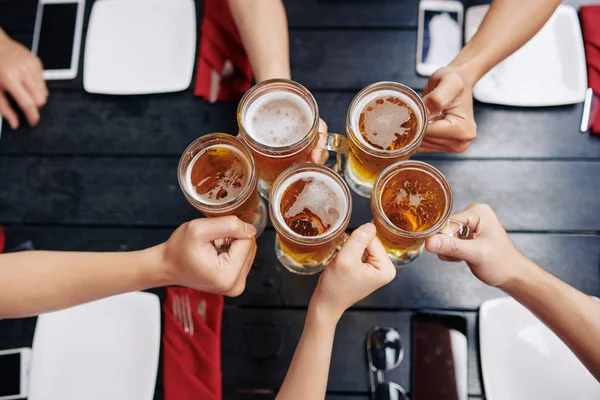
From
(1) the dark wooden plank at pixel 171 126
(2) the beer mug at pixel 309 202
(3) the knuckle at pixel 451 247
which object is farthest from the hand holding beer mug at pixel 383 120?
(1) the dark wooden plank at pixel 171 126

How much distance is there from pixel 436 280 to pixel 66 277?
1106mm

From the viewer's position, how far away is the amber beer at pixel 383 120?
1051 mm

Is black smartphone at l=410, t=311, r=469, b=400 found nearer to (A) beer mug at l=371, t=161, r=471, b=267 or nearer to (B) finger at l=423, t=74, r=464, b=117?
(A) beer mug at l=371, t=161, r=471, b=267

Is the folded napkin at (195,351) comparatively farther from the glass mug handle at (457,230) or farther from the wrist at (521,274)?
the wrist at (521,274)

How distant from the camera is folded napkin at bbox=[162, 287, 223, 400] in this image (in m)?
1.27

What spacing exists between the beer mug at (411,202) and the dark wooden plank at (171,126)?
481 millimetres

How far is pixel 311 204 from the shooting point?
3.48 ft

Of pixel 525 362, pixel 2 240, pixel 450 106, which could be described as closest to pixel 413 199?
pixel 450 106

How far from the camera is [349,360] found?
134 cm

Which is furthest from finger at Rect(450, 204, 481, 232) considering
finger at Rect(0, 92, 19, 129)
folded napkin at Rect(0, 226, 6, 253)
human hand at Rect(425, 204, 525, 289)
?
finger at Rect(0, 92, 19, 129)

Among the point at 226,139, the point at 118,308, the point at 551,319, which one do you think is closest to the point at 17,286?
the point at 118,308

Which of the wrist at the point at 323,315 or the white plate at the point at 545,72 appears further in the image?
the white plate at the point at 545,72

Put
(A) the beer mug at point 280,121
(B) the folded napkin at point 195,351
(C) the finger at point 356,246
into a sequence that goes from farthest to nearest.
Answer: (B) the folded napkin at point 195,351, (A) the beer mug at point 280,121, (C) the finger at point 356,246

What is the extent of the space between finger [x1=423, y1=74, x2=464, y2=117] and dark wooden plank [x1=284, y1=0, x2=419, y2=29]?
557 mm
